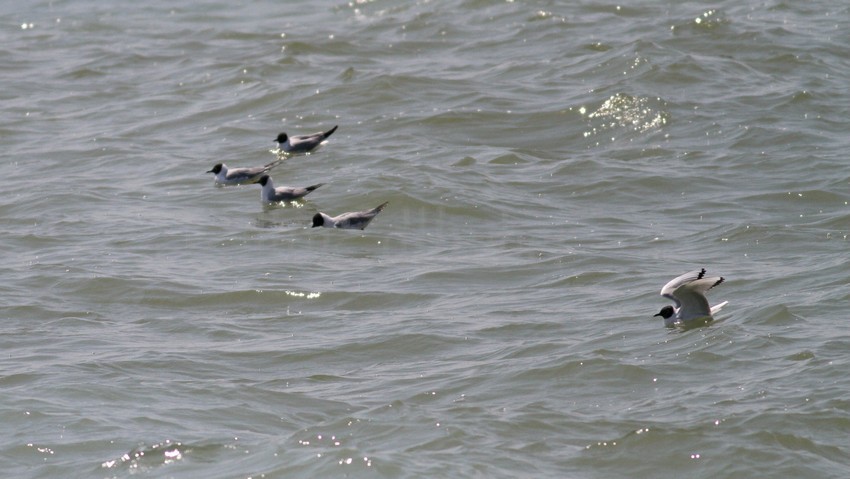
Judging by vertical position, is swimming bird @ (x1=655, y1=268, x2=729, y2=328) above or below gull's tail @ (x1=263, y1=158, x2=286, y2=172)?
above

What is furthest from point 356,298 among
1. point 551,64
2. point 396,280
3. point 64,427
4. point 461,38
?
point 461,38

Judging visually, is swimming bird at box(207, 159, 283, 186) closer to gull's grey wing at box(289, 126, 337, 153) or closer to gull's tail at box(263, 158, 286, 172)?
gull's tail at box(263, 158, 286, 172)

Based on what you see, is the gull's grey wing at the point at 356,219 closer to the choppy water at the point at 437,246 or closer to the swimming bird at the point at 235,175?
the choppy water at the point at 437,246

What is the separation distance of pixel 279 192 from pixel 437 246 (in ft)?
8.17

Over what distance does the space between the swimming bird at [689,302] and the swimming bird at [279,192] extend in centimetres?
540

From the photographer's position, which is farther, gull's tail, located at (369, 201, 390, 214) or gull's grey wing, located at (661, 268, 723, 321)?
gull's tail, located at (369, 201, 390, 214)

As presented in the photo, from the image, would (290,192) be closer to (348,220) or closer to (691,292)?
(348,220)

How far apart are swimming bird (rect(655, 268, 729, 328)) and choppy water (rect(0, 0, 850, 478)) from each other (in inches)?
6.8

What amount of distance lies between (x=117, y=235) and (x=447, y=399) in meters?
5.41

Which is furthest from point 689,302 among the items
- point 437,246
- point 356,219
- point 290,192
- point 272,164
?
point 272,164

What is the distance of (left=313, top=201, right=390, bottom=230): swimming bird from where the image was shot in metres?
13.0

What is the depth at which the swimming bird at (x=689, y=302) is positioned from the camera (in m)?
9.27

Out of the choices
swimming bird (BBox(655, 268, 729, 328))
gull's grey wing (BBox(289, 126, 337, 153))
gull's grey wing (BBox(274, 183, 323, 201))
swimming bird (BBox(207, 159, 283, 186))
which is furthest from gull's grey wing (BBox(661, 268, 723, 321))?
gull's grey wing (BBox(289, 126, 337, 153))

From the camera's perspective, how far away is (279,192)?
14148 millimetres
